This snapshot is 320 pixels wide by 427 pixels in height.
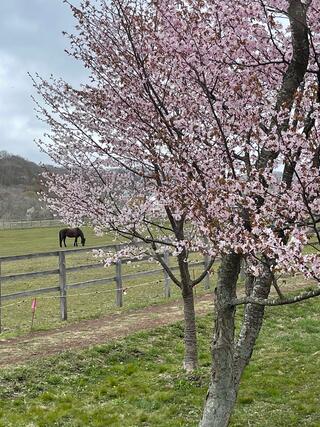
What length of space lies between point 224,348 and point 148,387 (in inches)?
111

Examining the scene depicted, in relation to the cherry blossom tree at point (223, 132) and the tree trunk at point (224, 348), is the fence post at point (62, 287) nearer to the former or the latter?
the cherry blossom tree at point (223, 132)

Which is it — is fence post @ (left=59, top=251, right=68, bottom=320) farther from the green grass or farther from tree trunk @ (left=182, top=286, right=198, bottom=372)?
tree trunk @ (left=182, top=286, right=198, bottom=372)

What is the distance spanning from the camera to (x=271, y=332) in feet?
34.5

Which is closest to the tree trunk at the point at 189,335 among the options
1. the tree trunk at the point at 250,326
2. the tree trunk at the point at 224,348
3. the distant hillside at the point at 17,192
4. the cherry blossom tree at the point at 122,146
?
the cherry blossom tree at the point at 122,146

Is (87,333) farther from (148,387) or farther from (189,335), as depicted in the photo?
(148,387)

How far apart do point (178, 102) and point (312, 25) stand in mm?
1937

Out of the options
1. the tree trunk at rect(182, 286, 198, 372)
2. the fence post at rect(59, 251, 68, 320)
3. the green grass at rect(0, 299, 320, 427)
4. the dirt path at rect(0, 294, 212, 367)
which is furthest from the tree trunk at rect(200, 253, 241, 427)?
the fence post at rect(59, 251, 68, 320)

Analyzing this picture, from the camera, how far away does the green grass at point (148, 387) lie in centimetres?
629

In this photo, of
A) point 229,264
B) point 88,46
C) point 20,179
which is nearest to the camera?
point 229,264

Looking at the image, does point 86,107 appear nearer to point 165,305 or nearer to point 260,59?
point 260,59

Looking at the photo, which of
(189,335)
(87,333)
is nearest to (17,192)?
(87,333)

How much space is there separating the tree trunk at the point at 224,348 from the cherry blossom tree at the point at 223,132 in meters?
0.01

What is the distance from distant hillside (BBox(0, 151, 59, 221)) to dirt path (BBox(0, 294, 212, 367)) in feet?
175

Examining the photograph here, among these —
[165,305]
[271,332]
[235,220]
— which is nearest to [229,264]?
[235,220]
